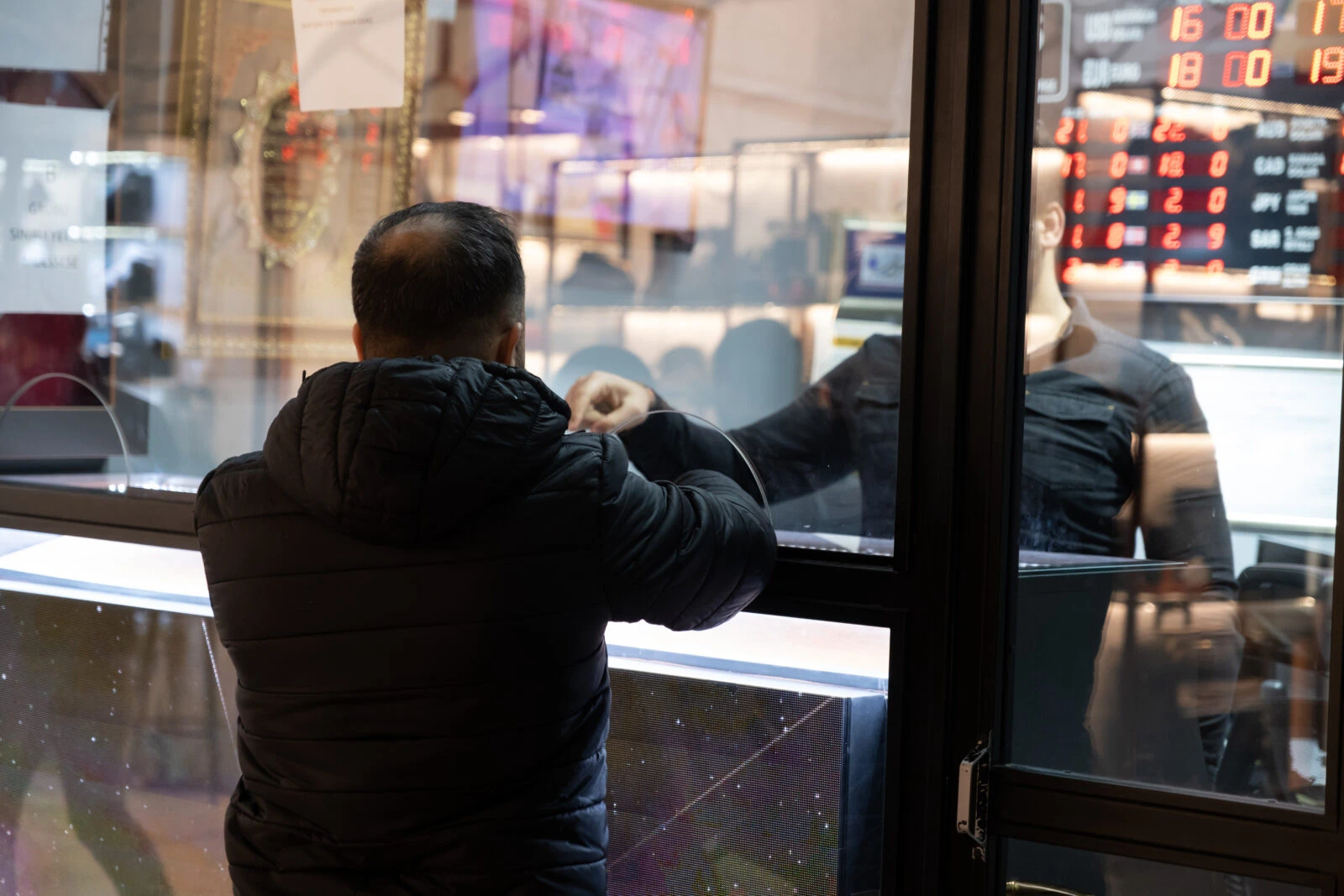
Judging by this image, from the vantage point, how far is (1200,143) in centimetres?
118

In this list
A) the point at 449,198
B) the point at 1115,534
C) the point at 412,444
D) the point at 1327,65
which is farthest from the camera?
the point at 449,198

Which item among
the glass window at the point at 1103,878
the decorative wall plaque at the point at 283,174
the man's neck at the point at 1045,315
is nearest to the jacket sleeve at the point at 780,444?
the man's neck at the point at 1045,315

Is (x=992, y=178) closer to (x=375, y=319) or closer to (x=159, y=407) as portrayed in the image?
(x=375, y=319)

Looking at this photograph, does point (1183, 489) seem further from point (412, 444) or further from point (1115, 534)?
point (412, 444)

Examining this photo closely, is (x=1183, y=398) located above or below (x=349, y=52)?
below

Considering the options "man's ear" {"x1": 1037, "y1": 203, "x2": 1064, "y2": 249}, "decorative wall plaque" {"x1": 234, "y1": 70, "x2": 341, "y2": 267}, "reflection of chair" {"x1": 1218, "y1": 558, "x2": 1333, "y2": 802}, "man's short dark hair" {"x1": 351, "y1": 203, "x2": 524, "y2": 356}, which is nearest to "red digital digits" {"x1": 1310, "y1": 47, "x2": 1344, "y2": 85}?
"man's ear" {"x1": 1037, "y1": 203, "x2": 1064, "y2": 249}

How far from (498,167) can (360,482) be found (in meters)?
1.03

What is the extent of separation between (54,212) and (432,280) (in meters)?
1.24

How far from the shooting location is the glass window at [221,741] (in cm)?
130

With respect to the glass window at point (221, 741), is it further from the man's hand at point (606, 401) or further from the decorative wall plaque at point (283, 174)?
the decorative wall plaque at point (283, 174)

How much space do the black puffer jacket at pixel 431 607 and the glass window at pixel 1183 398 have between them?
0.40 metres

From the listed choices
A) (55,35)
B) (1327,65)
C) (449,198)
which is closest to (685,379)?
(449,198)

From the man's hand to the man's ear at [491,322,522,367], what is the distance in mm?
435

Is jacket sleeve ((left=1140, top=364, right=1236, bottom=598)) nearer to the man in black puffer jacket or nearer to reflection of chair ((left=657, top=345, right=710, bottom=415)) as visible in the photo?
the man in black puffer jacket
